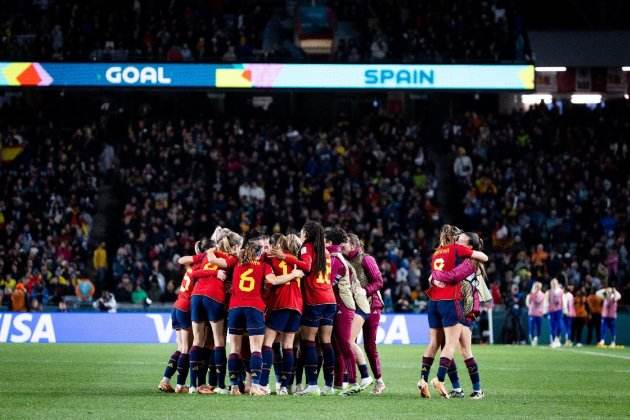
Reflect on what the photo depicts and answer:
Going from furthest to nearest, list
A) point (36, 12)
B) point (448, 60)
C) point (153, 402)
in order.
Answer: point (36, 12), point (448, 60), point (153, 402)

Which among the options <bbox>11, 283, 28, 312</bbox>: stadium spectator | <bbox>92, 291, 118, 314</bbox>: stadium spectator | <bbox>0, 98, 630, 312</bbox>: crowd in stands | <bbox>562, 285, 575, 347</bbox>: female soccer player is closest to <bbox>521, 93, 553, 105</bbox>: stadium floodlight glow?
<bbox>0, 98, 630, 312</bbox>: crowd in stands

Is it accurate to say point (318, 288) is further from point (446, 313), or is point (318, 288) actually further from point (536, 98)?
point (536, 98)

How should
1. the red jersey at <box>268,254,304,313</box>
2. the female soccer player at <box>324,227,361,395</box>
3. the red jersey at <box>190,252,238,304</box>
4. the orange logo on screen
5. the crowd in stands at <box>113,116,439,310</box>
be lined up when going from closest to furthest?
the red jersey at <box>268,254,304,313</box>, the red jersey at <box>190,252,238,304</box>, the female soccer player at <box>324,227,361,395</box>, the crowd in stands at <box>113,116,439,310</box>, the orange logo on screen

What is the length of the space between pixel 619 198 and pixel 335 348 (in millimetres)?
25557

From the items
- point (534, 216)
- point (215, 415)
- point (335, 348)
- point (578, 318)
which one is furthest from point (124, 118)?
point (215, 415)

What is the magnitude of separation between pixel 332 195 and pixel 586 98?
11.7m

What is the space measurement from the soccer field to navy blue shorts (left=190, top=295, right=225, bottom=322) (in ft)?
3.42

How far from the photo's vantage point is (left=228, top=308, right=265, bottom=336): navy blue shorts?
1559 cm

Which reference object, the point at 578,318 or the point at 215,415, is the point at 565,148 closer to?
the point at 578,318

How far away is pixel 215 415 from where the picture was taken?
12.9 m

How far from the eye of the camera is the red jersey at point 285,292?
1573 centimetres

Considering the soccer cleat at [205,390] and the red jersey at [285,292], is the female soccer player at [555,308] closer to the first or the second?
the red jersey at [285,292]

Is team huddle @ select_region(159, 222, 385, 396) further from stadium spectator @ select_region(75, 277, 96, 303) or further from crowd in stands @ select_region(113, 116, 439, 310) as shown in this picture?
crowd in stands @ select_region(113, 116, 439, 310)

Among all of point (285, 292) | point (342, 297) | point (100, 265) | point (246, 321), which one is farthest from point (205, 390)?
point (100, 265)
